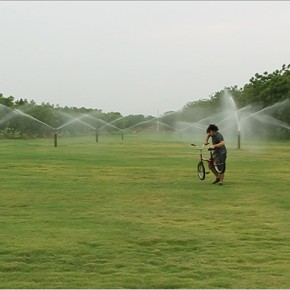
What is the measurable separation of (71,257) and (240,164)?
16.5 m

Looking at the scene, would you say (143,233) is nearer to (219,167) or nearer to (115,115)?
(219,167)

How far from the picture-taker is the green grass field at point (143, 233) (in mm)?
6492

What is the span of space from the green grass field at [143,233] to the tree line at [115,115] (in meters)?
36.5

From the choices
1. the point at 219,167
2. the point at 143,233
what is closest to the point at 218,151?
the point at 219,167

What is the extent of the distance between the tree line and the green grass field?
3650 centimetres

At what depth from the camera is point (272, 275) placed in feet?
21.3

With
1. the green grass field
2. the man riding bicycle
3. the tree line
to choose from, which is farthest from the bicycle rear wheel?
the tree line

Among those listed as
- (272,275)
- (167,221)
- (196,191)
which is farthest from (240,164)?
(272,275)

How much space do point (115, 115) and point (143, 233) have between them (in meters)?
90.0

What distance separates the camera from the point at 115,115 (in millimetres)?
98562

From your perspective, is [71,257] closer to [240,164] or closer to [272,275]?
[272,275]

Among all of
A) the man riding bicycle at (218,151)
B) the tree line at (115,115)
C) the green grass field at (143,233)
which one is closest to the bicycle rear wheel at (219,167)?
the man riding bicycle at (218,151)

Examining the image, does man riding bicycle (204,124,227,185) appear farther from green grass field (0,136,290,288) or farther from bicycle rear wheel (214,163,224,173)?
green grass field (0,136,290,288)

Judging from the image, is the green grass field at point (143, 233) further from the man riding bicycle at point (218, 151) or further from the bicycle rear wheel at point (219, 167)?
the bicycle rear wheel at point (219, 167)
